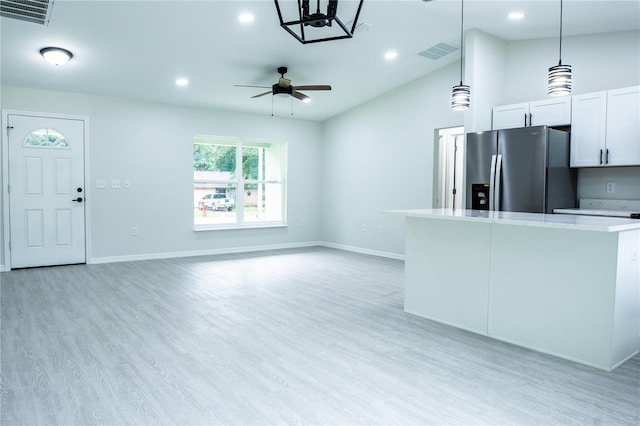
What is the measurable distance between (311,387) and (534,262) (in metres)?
1.81

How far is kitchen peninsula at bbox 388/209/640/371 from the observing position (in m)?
2.65

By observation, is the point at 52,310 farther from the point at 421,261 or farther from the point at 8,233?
the point at 421,261

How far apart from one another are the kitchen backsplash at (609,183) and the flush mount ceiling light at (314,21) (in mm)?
3162

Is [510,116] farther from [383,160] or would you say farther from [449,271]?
[449,271]

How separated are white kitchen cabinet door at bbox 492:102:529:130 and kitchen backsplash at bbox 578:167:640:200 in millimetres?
886

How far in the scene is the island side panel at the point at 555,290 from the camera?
104 inches

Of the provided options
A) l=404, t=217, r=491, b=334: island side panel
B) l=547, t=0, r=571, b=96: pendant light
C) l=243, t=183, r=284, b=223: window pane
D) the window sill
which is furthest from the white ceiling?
l=404, t=217, r=491, b=334: island side panel

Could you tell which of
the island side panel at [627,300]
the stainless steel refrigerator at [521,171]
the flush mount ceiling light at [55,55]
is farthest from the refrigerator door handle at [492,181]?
the flush mount ceiling light at [55,55]

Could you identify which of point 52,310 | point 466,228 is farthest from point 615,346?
point 52,310

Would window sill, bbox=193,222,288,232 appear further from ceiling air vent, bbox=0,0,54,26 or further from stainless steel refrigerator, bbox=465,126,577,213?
stainless steel refrigerator, bbox=465,126,577,213

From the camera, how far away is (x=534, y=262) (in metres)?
2.96

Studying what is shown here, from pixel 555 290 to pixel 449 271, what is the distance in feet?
2.71

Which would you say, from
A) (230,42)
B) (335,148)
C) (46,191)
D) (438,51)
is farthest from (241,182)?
(438,51)

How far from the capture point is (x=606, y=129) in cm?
427
